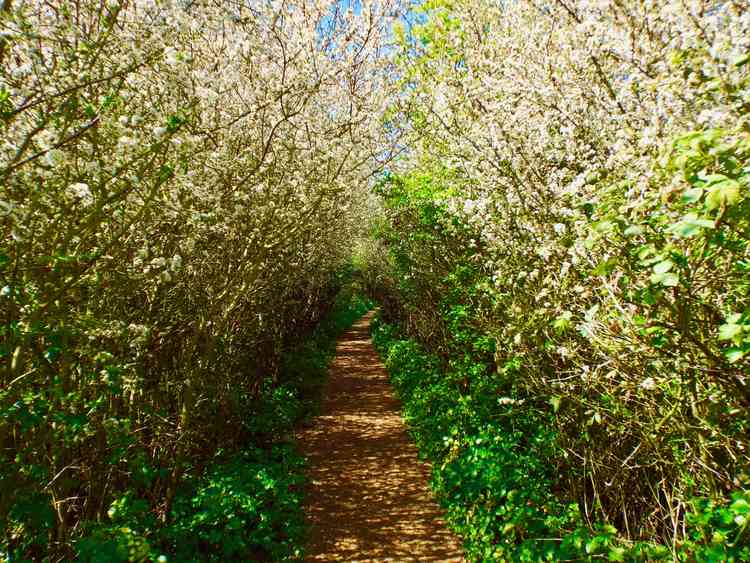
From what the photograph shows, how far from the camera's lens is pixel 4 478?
117 inches

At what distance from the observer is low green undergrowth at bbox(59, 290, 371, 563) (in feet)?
11.7

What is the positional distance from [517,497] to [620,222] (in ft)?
12.5

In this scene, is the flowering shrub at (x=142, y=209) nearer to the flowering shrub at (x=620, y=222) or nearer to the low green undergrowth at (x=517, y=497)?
the flowering shrub at (x=620, y=222)

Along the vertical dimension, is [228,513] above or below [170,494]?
below

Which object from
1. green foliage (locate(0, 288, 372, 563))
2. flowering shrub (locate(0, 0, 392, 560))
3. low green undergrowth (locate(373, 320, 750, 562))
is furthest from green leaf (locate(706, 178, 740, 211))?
green foliage (locate(0, 288, 372, 563))

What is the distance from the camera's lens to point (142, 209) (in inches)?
123

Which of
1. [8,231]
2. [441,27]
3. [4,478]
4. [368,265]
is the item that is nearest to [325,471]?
[4,478]

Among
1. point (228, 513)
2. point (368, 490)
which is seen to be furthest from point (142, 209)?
point (368, 490)

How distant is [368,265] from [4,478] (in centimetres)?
2164

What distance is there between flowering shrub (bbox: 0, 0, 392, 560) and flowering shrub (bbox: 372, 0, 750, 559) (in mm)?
1879

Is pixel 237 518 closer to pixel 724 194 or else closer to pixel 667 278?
pixel 667 278

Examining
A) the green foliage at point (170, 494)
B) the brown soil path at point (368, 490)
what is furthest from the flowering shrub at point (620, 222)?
the green foliage at point (170, 494)

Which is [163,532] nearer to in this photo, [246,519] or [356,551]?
[246,519]

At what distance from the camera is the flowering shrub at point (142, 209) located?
288 cm
